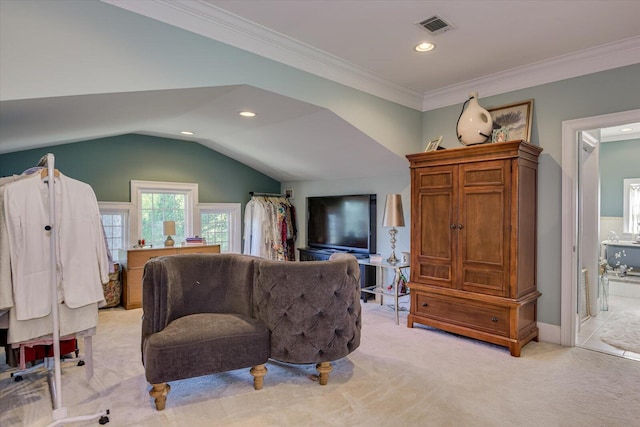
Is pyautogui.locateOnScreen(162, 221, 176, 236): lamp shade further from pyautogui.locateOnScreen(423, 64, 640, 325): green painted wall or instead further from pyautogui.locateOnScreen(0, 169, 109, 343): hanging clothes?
pyautogui.locateOnScreen(423, 64, 640, 325): green painted wall

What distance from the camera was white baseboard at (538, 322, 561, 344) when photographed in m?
3.41

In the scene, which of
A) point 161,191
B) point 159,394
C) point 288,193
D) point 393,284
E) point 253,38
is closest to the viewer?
point 159,394

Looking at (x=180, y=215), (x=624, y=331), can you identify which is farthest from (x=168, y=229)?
(x=624, y=331)

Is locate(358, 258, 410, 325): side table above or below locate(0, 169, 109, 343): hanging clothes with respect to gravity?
below

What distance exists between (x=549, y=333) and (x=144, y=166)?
18.0ft

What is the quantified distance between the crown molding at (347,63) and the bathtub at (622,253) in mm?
3979

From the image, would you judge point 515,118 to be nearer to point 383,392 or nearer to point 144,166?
point 383,392

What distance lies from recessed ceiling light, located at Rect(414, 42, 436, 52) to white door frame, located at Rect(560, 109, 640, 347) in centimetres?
150

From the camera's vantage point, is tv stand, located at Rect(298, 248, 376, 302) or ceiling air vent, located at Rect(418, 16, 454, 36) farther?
tv stand, located at Rect(298, 248, 376, 302)

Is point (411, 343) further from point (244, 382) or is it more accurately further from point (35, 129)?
point (35, 129)

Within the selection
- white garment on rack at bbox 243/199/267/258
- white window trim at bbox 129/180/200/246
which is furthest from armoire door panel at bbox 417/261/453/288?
white window trim at bbox 129/180/200/246

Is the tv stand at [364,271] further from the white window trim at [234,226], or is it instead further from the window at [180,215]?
the window at [180,215]

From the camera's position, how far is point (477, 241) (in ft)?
11.0

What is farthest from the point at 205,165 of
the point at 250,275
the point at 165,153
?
the point at 250,275
